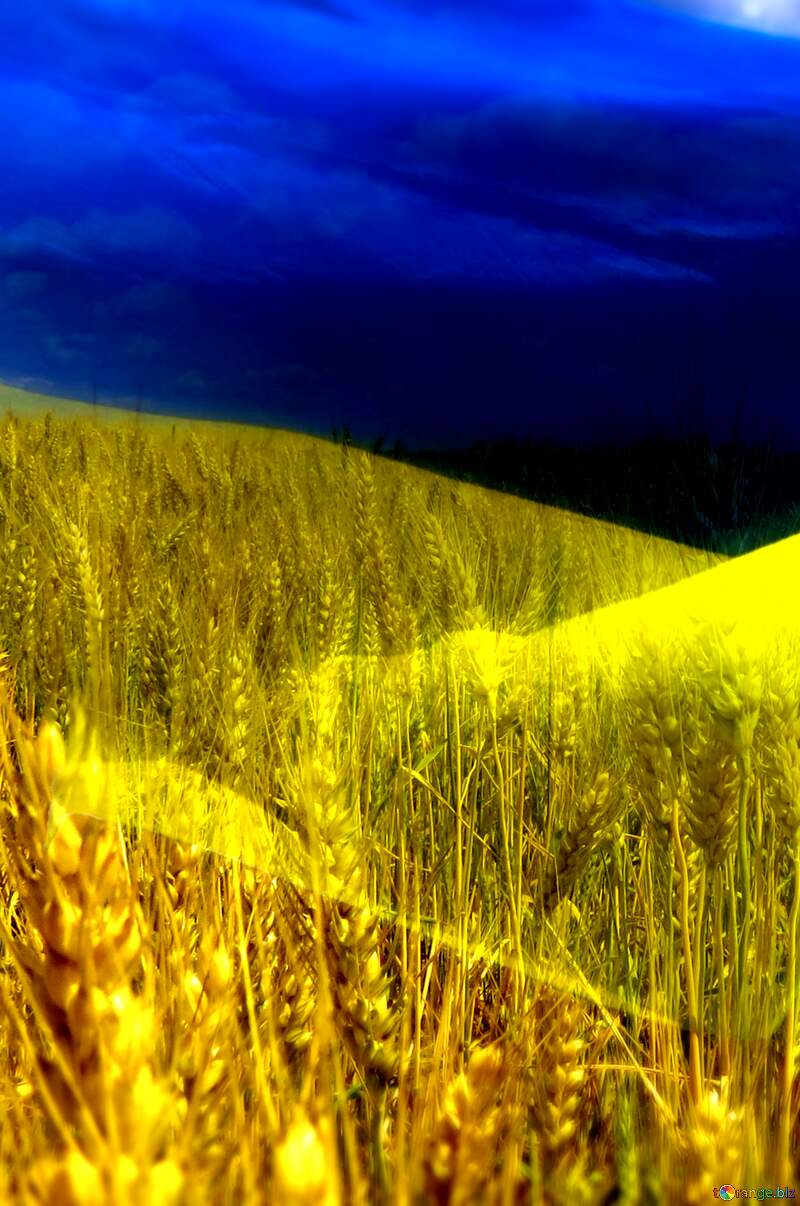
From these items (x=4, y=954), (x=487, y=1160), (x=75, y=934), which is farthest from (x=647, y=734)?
(x=4, y=954)

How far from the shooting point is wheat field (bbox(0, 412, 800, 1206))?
1.86ft

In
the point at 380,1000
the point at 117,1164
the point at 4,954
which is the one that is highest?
the point at 117,1164

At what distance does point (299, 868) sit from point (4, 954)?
47 centimetres

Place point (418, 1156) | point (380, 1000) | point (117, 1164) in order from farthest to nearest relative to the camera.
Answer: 1. point (380, 1000)
2. point (418, 1156)
3. point (117, 1164)

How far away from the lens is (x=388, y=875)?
4.44 feet

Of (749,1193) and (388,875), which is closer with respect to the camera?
(749,1193)

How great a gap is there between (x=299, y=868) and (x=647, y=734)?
411 millimetres

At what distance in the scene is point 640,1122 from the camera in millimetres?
926

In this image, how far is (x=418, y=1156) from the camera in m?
0.55

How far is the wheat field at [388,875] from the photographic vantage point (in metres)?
0.57

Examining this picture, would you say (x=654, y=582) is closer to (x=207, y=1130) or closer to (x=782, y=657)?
(x=782, y=657)

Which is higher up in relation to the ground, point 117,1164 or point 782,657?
point 782,657

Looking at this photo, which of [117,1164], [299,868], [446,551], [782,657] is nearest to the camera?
[117,1164]

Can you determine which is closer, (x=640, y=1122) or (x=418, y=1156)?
(x=418, y=1156)
